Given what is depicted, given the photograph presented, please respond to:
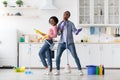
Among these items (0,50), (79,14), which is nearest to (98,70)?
(79,14)

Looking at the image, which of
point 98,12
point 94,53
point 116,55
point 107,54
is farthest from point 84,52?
point 98,12

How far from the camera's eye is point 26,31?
34.6 ft

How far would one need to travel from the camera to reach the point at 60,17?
10.5 meters

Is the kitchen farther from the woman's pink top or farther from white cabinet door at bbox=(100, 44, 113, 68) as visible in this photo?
the woman's pink top

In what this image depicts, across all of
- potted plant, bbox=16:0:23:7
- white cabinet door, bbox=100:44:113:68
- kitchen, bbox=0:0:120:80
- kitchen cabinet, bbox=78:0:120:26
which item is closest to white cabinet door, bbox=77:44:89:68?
kitchen, bbox=0:0:120:80

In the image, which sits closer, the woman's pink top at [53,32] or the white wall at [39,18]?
the woman's pink top at [53,32]

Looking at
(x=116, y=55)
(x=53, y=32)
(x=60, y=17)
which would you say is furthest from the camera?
(x=60, y=17)

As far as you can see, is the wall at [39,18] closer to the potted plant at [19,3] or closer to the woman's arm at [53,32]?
the potted plant at [19,3]

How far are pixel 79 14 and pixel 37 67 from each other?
201 centimetres

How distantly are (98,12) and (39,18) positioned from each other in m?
1.79

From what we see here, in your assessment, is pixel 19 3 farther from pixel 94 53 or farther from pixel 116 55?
pixel 116 55

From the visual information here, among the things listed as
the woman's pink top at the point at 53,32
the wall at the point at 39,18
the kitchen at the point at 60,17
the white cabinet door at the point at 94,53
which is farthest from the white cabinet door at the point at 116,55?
the woman's pink top at the point at 53,32

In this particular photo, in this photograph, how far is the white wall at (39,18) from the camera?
10.5 meters

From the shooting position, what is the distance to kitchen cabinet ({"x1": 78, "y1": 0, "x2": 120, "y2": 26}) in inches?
409
